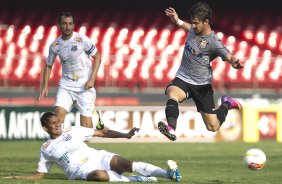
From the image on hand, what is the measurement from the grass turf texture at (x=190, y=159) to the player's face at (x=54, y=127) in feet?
2.23

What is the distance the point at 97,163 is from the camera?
9711mm

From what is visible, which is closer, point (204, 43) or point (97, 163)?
point (97, 163)

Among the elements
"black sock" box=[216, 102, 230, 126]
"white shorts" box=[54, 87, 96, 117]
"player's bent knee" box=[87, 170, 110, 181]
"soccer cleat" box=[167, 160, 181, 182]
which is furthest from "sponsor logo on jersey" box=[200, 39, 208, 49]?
"player's bent knee" box=[87, 170, 110, 181]

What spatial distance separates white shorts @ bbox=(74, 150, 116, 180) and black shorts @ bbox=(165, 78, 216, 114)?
2559mm

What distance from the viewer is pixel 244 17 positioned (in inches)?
1133

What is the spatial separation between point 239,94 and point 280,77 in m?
1.62

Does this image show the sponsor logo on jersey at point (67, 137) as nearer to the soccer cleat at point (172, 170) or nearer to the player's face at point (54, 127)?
the player's face at point (54, 127)

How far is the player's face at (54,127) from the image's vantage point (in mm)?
9516

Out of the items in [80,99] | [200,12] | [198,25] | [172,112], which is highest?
[200,12]

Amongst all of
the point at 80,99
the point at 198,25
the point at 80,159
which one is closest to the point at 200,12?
the point at 198,25

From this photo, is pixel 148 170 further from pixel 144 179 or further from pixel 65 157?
pixel 65 157

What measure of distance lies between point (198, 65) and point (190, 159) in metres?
3.77

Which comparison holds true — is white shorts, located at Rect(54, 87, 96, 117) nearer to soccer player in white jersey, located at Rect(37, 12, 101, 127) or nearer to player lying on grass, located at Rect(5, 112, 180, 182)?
soccer player in white jersey, located at Rect(37, 12, 101, 127)

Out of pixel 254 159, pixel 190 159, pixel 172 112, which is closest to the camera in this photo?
pixel 254 159
